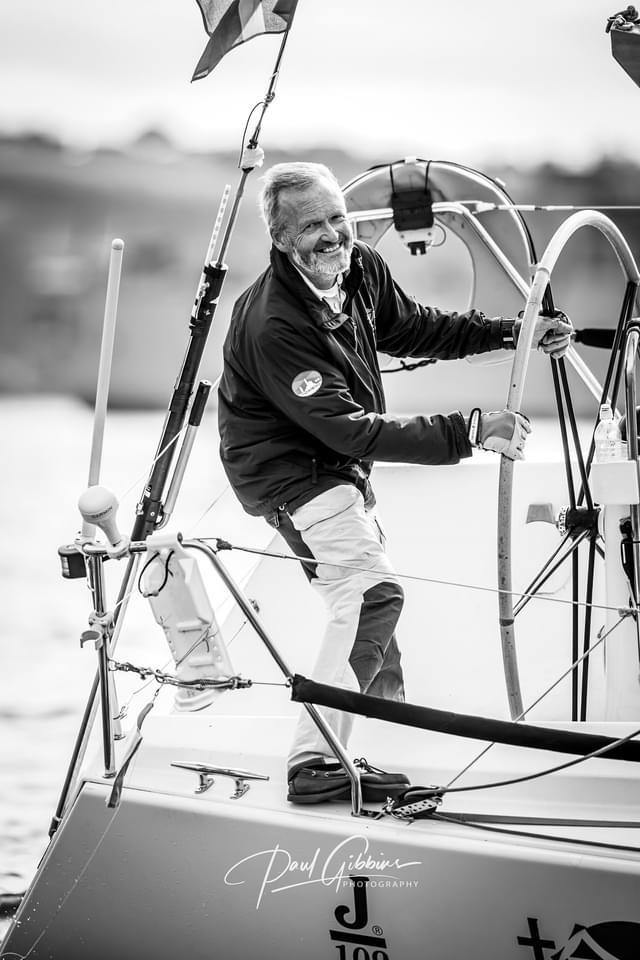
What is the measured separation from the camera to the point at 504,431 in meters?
1.65

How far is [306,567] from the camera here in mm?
1875

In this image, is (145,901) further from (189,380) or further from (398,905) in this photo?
(189,380)

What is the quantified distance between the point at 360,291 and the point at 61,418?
11631 millimetres

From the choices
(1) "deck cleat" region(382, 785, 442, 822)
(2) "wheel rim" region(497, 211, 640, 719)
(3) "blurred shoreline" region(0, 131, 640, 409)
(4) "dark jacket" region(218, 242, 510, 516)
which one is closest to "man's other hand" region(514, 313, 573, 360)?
(2) "wheel rim" region(497, 211, 640, 719)

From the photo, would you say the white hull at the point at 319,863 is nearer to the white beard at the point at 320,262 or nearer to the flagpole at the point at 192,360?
the flagpole at the point at 192,360

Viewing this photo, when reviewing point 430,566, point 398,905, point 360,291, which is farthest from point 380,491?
Result: point 398,905

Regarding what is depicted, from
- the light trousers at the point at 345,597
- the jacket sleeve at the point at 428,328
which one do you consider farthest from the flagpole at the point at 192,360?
the light trousers at the point at 345,597

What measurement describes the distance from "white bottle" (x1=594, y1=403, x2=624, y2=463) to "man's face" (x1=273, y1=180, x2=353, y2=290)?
0.51m

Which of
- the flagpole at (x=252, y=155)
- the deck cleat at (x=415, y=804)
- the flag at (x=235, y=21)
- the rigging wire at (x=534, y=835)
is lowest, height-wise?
the rigging wire at (x=534, y=835)

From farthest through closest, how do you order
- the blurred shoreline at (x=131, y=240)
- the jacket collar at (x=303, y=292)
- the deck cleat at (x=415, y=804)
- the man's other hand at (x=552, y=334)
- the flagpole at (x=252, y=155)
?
the blurred shoreline at (x=131, y=240)
the flagpole at (x=252, y=155)
the man's other hand at (x=552, y=334)
the jacket collar at (x=303, y=292)
the deck cleat at (x=415, y=804)
